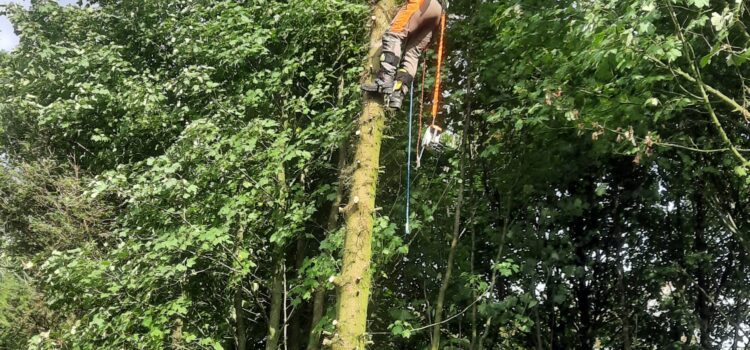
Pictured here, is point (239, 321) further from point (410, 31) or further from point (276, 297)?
point (410, 31)

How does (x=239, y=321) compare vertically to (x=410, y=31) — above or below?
below

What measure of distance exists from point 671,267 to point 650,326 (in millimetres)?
993

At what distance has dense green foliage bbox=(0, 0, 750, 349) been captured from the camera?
19.0 ft

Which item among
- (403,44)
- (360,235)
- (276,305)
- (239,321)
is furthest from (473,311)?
(403,44)

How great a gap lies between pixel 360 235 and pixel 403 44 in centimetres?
147

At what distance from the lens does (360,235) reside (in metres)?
3.86

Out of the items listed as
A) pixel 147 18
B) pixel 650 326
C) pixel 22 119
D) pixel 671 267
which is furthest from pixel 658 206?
pixel 22 119

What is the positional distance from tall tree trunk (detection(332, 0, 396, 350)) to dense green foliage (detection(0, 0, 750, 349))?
5.32 feet

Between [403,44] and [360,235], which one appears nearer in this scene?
[360,235]

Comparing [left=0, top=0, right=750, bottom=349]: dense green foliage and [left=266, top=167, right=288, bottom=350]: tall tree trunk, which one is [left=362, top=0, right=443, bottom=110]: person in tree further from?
[left=266, top=167, right=288, bottom=350]: tall tree trunk

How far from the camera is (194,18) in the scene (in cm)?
768

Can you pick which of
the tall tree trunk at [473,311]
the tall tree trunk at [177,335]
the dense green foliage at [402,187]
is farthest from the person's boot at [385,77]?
the tall tree trunk at [177,335]

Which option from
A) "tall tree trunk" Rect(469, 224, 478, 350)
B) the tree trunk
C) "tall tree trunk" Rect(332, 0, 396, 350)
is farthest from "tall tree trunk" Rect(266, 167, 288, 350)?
"tall tree trunk" Rect(332, 0, 396, 350)

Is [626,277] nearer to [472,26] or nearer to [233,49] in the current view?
[472,26]
